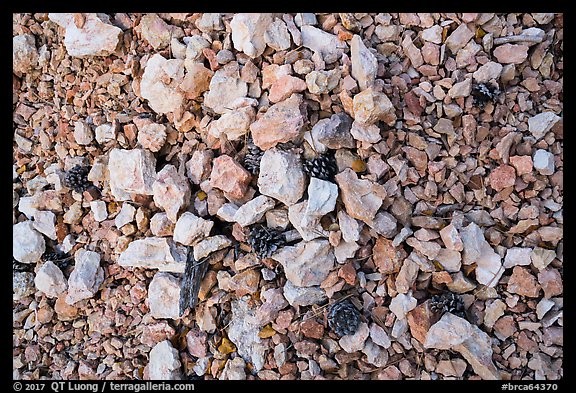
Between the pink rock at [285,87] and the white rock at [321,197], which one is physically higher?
the pink rock at [285,87]

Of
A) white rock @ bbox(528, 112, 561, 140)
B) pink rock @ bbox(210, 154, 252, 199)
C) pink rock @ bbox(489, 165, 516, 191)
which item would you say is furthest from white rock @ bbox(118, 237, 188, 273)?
white rock @ bbox(528, 112, 561, 140)

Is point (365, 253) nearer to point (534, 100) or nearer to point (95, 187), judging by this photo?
point (534, 100)

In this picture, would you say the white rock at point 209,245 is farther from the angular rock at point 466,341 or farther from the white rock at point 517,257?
the white rock at point 517,257

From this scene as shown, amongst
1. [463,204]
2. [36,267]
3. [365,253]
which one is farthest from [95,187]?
[463,204]

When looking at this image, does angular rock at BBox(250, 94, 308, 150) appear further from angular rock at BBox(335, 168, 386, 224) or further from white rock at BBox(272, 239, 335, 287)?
white rock at BBox(272, 239, 335, 287)

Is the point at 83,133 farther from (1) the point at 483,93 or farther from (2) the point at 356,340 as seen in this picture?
(1) the point at 483,93

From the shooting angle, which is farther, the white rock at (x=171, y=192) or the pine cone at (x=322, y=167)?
the white rock at (x=171, y=192)

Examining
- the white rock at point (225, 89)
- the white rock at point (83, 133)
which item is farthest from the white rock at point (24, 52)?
the white rock at point (225, 89)
